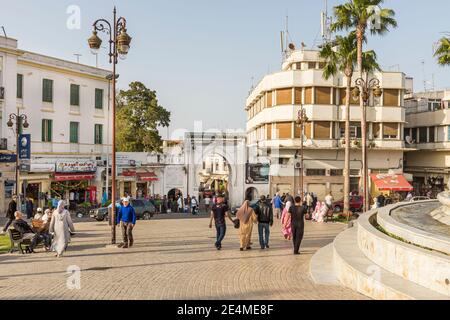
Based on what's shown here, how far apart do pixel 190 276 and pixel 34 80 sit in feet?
89.3

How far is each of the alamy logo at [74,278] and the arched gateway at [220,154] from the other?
31.8 m

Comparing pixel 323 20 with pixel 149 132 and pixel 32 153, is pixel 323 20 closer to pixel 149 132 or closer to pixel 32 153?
pixel 149 132

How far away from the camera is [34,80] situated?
3347cm

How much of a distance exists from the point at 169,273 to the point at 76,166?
26.7 metres

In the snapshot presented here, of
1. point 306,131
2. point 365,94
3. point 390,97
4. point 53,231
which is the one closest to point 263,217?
point 53,231

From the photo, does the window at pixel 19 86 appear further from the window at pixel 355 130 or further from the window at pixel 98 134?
the window at pixel 355 130

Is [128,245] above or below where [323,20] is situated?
below

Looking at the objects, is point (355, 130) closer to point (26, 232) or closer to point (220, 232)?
point (220, 232)

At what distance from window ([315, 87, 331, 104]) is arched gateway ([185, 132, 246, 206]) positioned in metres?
7.71

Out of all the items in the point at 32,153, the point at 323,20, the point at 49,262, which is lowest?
the point at 49,262

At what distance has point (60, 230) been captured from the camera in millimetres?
13438

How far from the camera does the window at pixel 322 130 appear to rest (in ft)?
140
